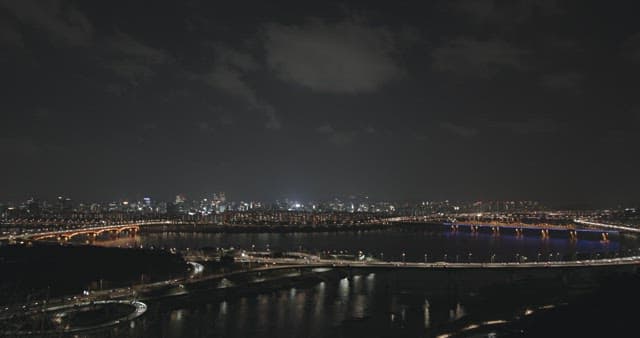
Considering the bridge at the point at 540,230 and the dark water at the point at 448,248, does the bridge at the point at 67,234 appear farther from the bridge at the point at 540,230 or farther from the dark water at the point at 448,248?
the bridge at the point at 540,230

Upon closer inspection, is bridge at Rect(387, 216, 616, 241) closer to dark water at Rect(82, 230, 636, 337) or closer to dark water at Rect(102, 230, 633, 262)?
dark water at Rect(102, 230, 633, 262)

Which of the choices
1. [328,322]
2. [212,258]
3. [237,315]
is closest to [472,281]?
[328,322]

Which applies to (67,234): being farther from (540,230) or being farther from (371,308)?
(540,230)

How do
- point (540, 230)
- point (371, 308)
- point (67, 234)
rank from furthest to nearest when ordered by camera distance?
point (540, 230)
point (67, 234)
point (371, 308)

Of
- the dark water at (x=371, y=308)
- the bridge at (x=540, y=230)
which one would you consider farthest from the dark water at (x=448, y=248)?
the dark water at (x=371, y=308)

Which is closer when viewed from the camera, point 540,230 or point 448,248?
point 448,248

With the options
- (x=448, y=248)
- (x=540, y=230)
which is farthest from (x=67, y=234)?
(x=540, y=230)

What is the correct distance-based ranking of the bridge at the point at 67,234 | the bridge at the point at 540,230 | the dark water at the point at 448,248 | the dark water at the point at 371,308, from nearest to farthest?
the dark water at the point at 371,308
the dark water at the point at 448,248
the bridge at the point at 67,234
the bridge at the point at 540,230

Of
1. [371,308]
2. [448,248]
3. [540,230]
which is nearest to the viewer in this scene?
[371,308]

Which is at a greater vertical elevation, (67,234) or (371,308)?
(67,234)

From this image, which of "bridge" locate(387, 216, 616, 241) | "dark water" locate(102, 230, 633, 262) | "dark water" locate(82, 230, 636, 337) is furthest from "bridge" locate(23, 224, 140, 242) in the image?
"bridge" locate(387, 216, 616, 241)

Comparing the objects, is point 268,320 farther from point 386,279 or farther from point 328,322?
point 386,279
